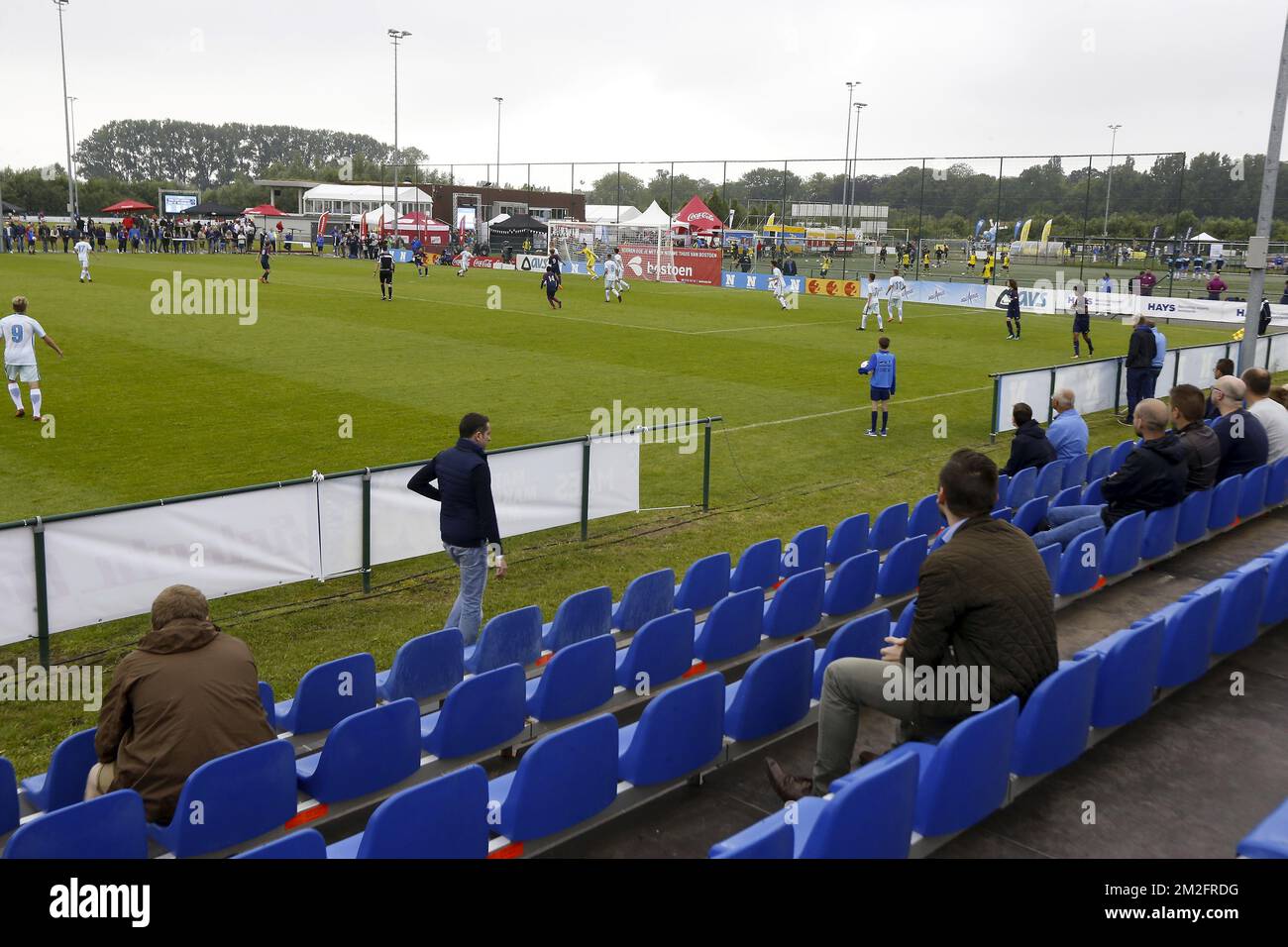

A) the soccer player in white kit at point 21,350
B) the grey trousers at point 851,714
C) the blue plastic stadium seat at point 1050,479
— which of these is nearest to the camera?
the grey trousers at point 851,714

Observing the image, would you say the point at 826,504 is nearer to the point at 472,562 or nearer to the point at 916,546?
the point at 916,546

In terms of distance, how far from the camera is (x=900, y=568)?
827 centimetres

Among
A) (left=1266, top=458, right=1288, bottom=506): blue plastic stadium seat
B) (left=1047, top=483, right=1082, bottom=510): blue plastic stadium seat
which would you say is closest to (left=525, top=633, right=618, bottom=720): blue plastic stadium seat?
(left=1047, top=483, right=1082, bottom=510): blue plastic stadium seat

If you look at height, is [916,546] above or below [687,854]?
above

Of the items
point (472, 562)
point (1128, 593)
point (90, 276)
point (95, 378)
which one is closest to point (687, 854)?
point (472, 562)

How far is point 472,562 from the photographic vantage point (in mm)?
8039

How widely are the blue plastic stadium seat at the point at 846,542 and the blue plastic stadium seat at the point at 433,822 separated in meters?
5.77

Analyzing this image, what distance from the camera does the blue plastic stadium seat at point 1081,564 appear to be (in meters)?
7.79

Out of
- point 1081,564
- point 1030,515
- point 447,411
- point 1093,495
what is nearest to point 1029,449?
point 1093,495

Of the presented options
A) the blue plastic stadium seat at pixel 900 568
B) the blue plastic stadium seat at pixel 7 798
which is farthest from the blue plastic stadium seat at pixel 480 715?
the blue plastic stadium seat at pixel 900 568

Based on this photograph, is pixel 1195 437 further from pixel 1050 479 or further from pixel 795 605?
pixel 795 605

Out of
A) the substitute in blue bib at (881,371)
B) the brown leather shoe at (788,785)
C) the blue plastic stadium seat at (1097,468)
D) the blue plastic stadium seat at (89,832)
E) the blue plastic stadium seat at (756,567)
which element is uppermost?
the substitute in blue bib at (881,371)

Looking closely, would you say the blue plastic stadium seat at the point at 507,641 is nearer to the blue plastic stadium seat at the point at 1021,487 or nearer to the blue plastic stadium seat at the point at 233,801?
the blue plastic stadium seat at the point at 233,801
